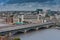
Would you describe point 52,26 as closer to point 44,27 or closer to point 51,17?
point 44,27

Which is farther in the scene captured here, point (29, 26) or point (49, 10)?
point (49, 10)

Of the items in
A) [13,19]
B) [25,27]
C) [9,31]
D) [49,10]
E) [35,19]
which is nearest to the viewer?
[9,31]

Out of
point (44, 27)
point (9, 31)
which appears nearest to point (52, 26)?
point (44, 27)

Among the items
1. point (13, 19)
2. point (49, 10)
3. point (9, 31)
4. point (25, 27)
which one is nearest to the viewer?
point (9, 31)

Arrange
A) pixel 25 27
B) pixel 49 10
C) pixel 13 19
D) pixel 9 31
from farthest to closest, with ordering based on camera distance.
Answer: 1. pixel 49 10
2. pixel 13 19
3. pixel 25 27
4. pixel 9 31

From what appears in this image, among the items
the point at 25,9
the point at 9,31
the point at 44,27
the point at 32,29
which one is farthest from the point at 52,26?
the point at 25,9

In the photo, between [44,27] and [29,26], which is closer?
[29,26]

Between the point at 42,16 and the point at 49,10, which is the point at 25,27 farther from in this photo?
the point at 49,10

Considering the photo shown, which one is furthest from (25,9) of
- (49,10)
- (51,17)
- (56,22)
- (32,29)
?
(32,29)

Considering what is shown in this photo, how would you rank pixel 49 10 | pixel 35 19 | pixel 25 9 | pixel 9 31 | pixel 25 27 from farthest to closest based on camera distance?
1. pixel 25 9
2. pixel 49 10
3. pixel 35 19
4. pixel 25 27
5. pixel 9 31
